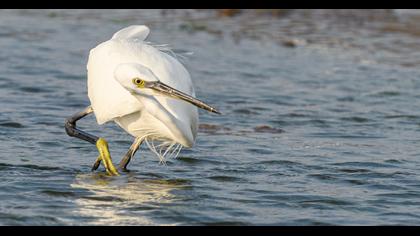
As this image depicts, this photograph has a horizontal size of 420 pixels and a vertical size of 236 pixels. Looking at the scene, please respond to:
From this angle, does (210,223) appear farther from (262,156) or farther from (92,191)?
(262,156)

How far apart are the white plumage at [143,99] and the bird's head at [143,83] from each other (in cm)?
10

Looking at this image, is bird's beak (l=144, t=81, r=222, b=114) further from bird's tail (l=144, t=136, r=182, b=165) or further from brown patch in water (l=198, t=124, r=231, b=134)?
brown patch in water (l=198, t=124, r=231, b=134)

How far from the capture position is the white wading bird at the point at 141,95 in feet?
25.2

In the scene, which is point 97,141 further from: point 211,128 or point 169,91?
point 211,128

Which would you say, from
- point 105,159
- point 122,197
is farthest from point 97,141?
point 122,197

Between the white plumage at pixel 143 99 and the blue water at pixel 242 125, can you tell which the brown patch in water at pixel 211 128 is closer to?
the blue water at pixel 242 125

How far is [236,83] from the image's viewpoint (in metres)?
12.6

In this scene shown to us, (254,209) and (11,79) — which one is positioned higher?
(11,79)

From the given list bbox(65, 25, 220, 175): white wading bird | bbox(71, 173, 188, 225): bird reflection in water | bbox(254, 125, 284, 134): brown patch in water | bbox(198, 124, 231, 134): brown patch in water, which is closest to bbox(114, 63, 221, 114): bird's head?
bbox(65, 25, 220, 175): white wading bird

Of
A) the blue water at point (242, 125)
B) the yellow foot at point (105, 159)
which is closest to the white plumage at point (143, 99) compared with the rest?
the yellow foot at point (105, 159)

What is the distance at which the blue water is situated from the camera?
7.16m

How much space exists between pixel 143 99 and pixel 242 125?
8.94ft

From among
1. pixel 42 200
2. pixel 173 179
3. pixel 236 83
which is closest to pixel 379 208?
pixel 173 179

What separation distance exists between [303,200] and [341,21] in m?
9.69
